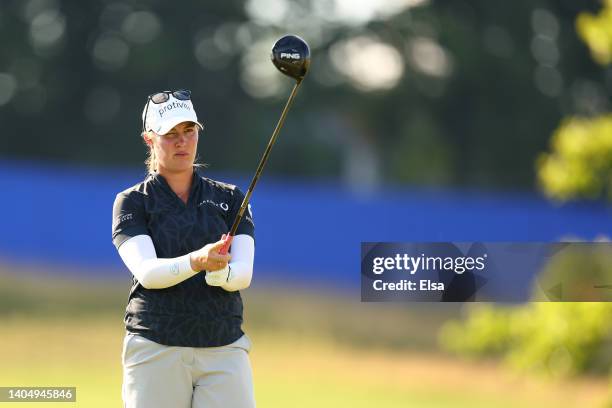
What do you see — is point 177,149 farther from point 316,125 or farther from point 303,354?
point 316,125

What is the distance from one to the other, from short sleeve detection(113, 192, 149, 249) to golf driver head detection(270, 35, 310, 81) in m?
0.81

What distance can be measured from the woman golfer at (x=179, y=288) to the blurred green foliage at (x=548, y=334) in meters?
5.78

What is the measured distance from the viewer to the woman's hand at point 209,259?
14.0 feet

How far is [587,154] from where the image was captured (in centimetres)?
1006

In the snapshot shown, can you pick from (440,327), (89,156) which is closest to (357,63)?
(89,156)

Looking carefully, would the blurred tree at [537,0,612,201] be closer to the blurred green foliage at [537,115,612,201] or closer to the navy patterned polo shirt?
the blurred green foliage at [537,115,612,201]

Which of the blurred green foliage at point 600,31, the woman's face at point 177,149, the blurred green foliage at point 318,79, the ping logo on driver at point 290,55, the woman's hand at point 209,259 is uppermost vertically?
the blurred green foliage at point 318,79

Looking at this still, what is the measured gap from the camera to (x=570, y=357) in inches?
390

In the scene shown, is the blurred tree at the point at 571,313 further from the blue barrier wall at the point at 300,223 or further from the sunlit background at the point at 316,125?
the blue barrier wall at the point at 300,223

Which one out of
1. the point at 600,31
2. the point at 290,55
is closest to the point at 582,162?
the point at 600,31

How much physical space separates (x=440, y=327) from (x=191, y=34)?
1423 cm

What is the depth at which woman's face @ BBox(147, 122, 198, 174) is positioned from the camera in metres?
4.58

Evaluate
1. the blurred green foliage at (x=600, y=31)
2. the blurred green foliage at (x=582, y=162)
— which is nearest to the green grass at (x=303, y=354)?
the blurred green foliage at (x=582, y=162)

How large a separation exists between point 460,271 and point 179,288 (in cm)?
288
